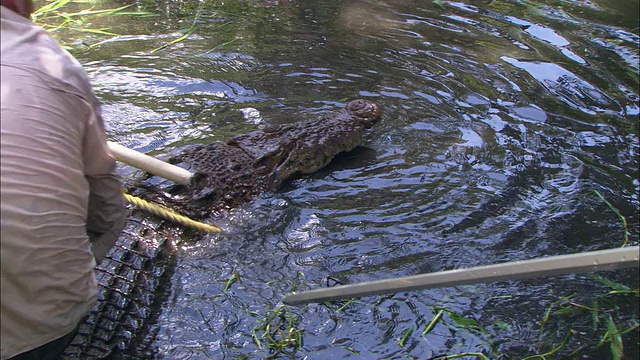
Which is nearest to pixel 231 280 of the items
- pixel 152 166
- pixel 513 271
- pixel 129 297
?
pixel 129 297

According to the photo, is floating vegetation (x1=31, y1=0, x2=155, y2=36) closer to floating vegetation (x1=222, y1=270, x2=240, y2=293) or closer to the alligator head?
the alligator head

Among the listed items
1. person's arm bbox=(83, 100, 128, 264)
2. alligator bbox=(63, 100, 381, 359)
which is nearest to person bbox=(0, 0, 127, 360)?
person's arm bbox=(83, 100, 128, 264)

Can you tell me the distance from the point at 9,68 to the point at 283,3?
22.5 feet

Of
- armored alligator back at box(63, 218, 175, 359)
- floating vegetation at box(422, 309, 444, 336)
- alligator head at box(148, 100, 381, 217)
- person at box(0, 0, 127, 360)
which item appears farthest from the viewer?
alligator head at box(148, 100, 381, 217)

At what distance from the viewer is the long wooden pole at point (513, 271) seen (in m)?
1.55

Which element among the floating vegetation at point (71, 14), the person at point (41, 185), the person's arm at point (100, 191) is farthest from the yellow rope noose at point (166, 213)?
the floating vegetation at point (71, 14)

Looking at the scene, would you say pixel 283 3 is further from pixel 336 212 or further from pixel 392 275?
pixel 392 275

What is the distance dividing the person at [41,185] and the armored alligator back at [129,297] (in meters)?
0.36

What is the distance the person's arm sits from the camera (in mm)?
2088

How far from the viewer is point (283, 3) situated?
8188 mm

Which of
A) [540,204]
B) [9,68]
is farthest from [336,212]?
[9,68]

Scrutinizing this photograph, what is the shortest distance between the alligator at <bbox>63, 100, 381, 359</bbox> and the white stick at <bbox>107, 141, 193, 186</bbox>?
6.6 inches

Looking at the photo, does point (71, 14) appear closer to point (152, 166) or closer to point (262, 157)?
point (262, 157)

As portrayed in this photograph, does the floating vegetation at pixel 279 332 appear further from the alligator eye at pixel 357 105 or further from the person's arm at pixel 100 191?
the alligator eye at pixel 357 105
